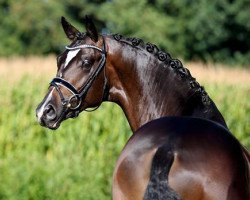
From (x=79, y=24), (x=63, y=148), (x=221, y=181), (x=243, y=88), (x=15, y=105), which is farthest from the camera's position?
(x=79, y=24)

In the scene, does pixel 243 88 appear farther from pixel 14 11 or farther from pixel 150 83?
pixel 14 11

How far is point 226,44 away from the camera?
34844 mm

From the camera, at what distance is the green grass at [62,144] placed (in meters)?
7.66

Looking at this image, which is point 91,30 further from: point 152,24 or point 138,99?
point 152,24

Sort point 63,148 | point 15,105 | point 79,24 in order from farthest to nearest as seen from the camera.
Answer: point 79,24, point 15,105, point 63,148

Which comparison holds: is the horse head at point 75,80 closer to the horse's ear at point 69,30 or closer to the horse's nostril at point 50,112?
the horse's nostril at point 50,112

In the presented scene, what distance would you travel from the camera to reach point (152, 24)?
122 feet

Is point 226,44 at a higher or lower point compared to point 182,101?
higher

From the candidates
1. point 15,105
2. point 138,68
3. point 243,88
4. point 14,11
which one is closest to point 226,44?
point 14,11

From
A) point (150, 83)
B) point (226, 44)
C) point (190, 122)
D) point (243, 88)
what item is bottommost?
point (190, 122)

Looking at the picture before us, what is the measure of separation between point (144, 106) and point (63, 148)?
4449 millimetres

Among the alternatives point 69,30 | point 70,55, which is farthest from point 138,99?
point 69,30

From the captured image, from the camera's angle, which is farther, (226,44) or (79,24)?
(79,24)

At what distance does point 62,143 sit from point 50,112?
4614 millimetres
